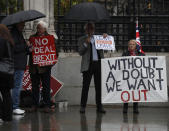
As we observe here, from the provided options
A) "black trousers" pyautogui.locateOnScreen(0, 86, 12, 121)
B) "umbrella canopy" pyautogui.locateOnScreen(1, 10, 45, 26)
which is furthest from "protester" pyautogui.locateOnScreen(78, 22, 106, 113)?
"black trousers" pyautogui.locateOnScreen(0, 86, 12, 121)

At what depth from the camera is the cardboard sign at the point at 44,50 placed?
35.4 ft

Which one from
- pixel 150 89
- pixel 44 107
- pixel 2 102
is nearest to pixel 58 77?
pixel 44 107

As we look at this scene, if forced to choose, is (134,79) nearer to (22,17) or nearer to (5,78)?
(22,17)

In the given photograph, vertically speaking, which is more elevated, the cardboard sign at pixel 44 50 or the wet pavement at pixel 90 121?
the cardboard sign at pixel 44 50

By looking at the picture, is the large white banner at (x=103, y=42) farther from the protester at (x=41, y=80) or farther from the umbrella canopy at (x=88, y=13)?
the protester at (x=41, y=80)

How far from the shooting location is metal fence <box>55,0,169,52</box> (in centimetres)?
1244

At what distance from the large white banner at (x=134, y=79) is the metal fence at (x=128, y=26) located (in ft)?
5.12

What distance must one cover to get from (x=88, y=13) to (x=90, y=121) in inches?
85.4

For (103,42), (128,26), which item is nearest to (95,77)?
(103,42)

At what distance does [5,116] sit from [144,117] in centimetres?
281

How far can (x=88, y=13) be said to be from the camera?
34.3ft

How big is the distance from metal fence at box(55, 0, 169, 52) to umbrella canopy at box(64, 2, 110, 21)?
68.9 inches

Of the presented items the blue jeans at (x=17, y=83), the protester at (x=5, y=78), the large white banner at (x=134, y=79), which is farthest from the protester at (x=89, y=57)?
the protester at (x=5, y=78)

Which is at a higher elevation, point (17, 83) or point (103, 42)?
point (103, 42)
